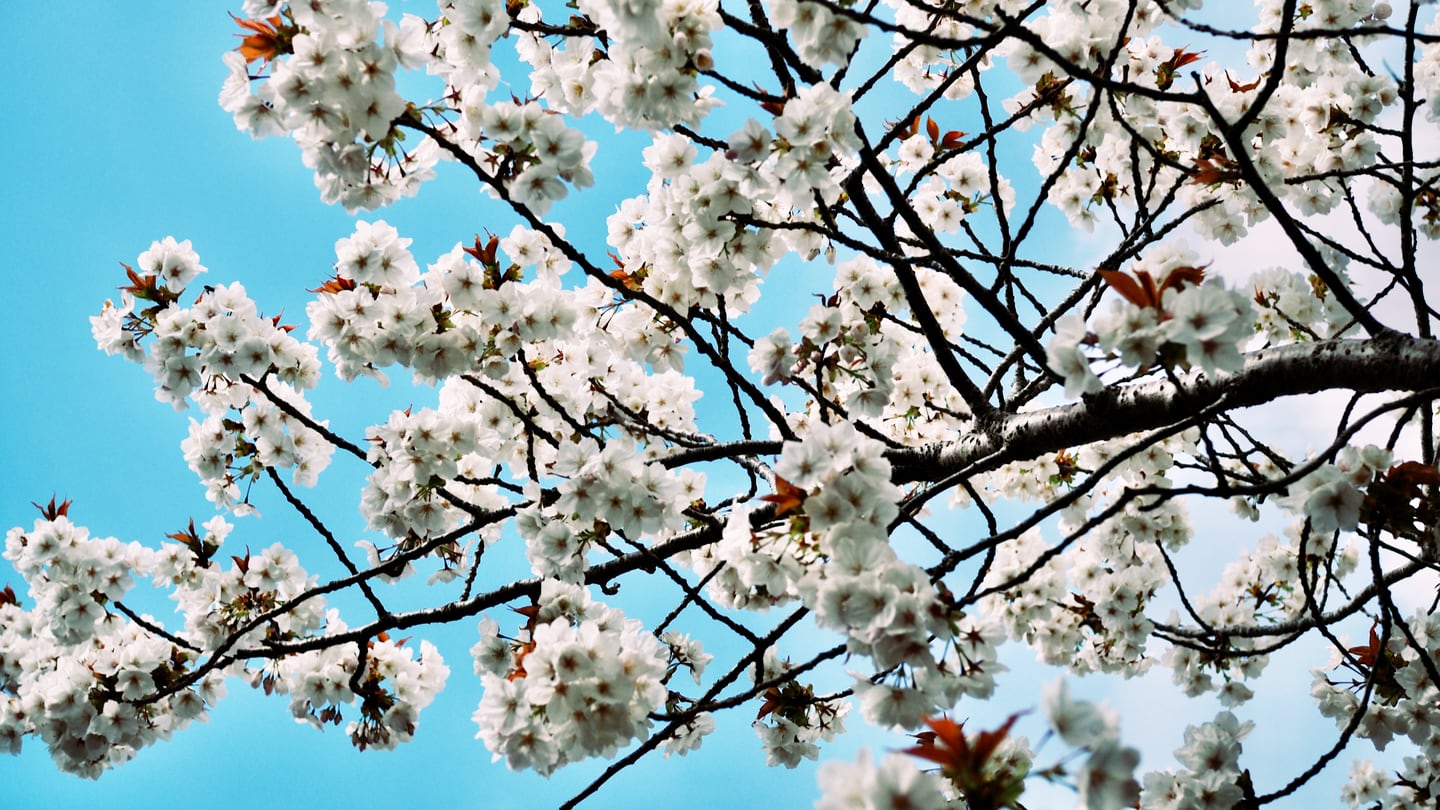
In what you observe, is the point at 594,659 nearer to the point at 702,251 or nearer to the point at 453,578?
the point at 702,251

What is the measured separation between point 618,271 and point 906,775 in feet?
9.33

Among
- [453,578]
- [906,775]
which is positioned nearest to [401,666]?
[453,578]

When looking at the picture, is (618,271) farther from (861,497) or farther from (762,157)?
(861,497)

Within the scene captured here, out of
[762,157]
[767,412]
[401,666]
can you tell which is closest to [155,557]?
[401,666]

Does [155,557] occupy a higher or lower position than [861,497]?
higher

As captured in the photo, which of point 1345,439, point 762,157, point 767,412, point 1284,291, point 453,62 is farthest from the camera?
point 1284,291

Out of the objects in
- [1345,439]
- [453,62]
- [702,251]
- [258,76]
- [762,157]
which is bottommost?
[1345,439]

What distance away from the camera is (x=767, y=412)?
3916mm

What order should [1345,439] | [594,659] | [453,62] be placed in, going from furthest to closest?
1. [453,62]
2. [594,659]
3. [1345,439]

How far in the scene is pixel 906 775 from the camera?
5.53ft

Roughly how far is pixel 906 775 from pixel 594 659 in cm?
117

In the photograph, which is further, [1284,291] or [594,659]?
[1284,291]

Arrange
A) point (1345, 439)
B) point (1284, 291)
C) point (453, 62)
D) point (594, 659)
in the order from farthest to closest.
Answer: point (1284, 291), point (453, 62), point (594, 659), point (1345, 439)

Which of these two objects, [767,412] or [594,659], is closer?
[594,659]
